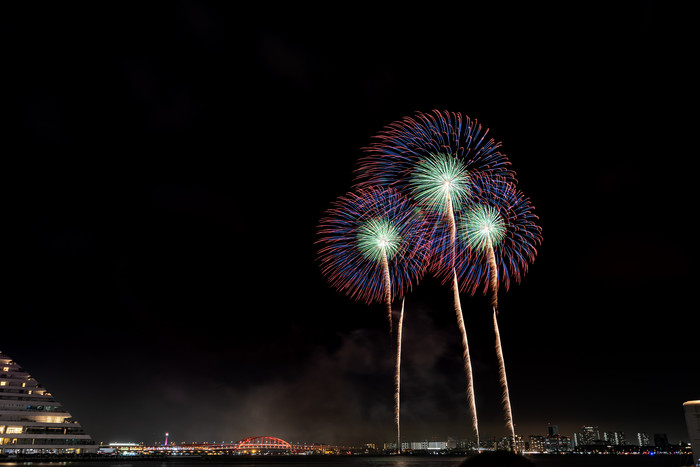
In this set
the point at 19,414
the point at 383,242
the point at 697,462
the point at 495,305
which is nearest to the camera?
the point at 697,462

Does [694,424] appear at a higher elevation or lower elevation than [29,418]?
lower

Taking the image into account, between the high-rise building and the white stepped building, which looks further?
the white stepped building

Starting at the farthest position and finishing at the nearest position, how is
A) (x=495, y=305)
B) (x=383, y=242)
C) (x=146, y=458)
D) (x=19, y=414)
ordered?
(x=146, y=458) → (x=19, y=414) → (x=383, y=242) → (x=495, y=305)

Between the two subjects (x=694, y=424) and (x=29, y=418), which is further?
(x=29, y=418)

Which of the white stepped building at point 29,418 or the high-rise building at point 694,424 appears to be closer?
the high-rise building at point 694,424

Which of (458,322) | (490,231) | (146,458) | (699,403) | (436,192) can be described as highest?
(436,192)

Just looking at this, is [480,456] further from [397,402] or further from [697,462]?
[397,402]

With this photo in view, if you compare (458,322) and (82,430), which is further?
(82,430)

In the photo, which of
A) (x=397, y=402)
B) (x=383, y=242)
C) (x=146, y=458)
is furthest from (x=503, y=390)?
(x=146, y=458)
